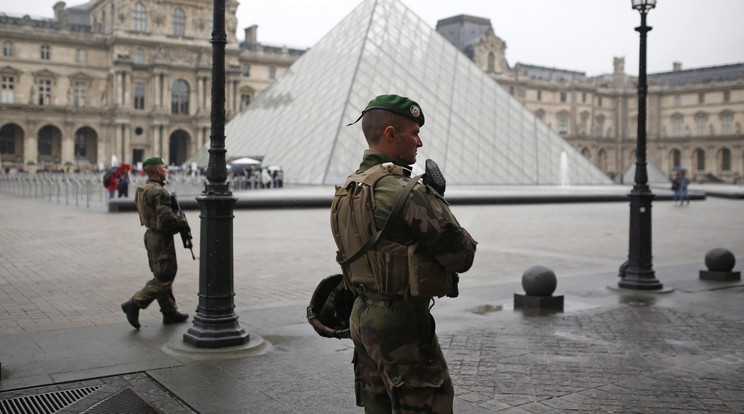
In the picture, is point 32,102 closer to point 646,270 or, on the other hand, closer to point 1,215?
point 1,215

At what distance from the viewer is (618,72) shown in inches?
3440

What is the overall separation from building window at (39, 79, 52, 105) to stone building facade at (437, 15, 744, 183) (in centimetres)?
4041

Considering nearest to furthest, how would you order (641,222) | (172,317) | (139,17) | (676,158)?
(172,317) < (641,222) < (139,17) < (676,158)

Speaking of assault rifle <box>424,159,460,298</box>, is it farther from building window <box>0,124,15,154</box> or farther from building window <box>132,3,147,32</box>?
building window <box>132,3,147,32</box>

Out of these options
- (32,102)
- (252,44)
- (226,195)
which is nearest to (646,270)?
(226,195)

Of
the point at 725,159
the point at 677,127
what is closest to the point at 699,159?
the point at 725,159

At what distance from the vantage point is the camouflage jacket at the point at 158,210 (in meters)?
5.20

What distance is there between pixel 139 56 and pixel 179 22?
15.0 feet

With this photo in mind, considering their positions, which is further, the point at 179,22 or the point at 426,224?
the point at 179,22

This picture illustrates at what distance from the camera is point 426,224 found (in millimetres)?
2289

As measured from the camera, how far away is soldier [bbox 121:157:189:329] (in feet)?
17.1

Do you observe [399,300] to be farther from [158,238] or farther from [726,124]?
[726,124]

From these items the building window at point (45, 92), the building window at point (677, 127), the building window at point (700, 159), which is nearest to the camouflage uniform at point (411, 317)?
the building window at point (45, 92)

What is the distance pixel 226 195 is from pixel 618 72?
89363 mm
